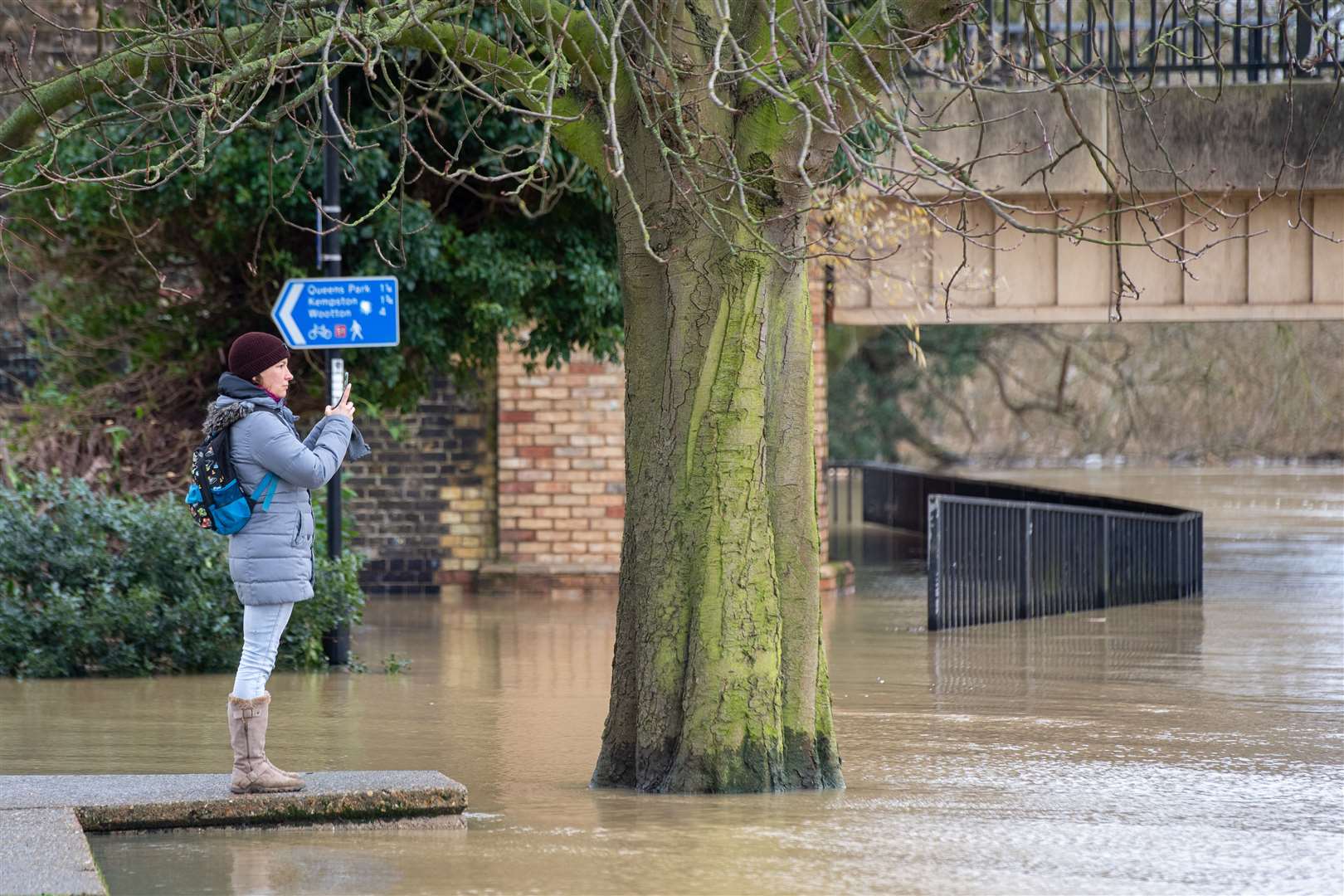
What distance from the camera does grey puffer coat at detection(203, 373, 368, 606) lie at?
20.4 ft

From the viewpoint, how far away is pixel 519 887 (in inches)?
214

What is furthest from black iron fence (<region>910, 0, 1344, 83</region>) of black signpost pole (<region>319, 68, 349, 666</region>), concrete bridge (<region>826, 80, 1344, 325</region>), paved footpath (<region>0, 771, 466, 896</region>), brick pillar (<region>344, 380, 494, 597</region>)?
brick pillar (<region>344, 380, 494, 597</region>)

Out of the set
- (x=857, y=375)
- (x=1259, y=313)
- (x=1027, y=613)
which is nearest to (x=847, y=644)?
(x=1027, y=613)

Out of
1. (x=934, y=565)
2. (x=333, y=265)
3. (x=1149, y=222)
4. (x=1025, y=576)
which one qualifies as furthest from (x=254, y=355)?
(x=1025, y=576)

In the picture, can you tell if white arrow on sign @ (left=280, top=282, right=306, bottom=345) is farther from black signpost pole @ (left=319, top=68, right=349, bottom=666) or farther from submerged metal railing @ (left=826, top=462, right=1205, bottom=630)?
submerged metal railing @ (left=826, top=462, right=1205, bottom=630)

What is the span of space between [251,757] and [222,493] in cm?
91

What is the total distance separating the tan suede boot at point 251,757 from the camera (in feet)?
20.7

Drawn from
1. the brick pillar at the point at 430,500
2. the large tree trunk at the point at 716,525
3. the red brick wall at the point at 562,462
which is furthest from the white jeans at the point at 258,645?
the brick pillar at the point at 430,500

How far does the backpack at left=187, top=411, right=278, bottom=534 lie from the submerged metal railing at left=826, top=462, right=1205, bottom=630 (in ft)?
25.1

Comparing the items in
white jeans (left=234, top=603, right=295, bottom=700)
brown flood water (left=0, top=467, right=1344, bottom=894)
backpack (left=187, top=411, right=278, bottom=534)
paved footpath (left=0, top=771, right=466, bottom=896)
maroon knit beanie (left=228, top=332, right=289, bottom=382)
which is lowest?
brown flood water (left=0, top=467, right=1344, bottom=894)

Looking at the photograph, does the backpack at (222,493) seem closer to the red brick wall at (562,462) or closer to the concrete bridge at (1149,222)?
the concrete bridge at (1149,222)

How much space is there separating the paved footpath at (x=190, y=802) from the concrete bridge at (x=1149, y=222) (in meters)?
6.80

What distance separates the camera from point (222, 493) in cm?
625

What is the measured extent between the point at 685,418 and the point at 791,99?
1.55m
